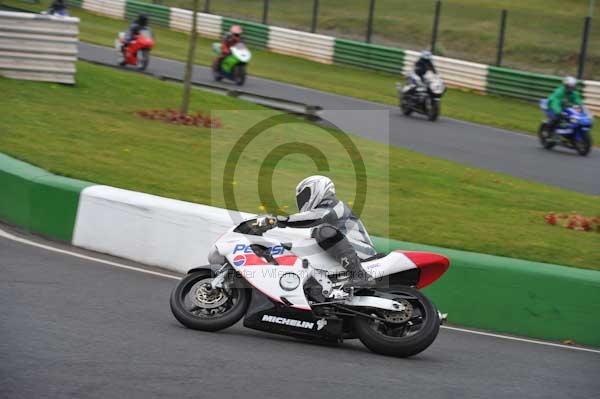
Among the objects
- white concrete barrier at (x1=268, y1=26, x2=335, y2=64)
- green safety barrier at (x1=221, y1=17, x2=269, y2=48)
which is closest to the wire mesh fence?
white concrete barrier at (x1=268, y1=26, x2=335, y2=64)

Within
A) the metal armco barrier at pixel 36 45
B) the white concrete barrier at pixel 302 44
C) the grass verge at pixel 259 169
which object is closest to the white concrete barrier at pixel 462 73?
the white concrete barrier at pixel 302 44

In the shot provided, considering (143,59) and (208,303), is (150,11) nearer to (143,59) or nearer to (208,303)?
(143,59)

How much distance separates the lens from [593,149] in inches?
851

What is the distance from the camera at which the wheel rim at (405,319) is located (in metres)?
7.30

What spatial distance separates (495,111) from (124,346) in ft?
66.8

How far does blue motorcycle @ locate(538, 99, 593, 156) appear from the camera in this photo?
20438mm

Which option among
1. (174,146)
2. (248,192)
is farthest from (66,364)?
(174,146)

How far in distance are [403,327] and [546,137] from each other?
1460 cm

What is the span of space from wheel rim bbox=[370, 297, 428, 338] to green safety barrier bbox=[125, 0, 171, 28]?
3248 cm

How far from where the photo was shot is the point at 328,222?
740cm

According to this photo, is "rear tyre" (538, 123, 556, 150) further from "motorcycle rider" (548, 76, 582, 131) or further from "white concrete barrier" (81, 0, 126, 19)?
"white concrete barrier" (81, 0, 126, 19)

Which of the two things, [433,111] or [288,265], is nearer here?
[288,265]

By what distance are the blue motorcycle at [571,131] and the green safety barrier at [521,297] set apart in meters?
12.1

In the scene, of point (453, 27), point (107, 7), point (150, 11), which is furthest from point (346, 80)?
point (107, 7)
